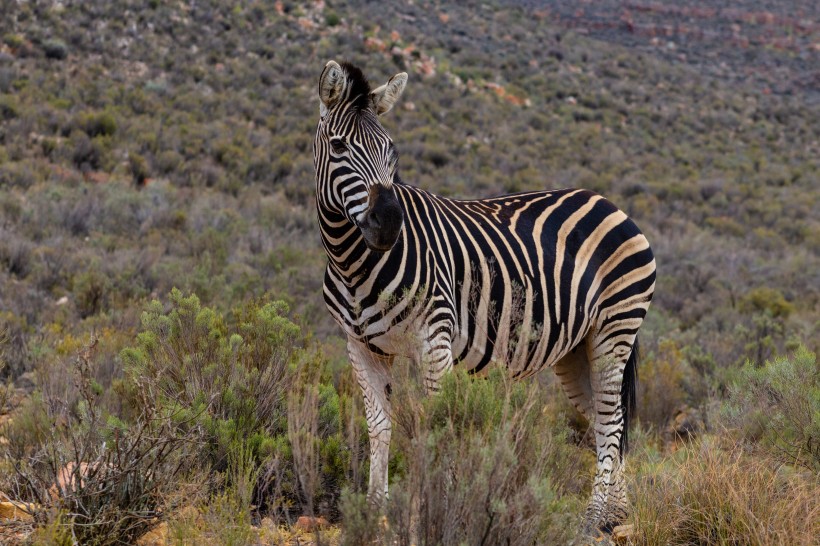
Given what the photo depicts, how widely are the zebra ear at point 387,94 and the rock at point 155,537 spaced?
253 centimetres

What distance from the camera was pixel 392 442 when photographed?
431 centimetres

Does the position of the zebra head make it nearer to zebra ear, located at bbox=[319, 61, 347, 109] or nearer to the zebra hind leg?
zebra ear, located at bbox=[319, 61, 347, 109]

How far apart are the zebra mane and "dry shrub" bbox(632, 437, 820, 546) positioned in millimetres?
2604

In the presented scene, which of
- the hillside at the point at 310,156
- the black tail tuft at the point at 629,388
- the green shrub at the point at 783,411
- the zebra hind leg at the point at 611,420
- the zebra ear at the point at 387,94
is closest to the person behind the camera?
the zebra ear at the point at 387,94

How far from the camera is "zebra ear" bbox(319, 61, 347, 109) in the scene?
3.76 metres

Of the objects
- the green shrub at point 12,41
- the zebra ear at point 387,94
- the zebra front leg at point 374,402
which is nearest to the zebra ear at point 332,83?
the zebra ear at point 387,94

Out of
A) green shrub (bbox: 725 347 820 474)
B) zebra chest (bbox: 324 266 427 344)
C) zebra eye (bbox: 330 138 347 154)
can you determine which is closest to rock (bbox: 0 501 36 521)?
zebra chest (bbox: 324 266 427 344)

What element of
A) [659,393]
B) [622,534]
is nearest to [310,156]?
[659,393]

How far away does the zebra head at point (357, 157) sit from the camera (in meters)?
3.36

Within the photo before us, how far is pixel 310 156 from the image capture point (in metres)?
19.2

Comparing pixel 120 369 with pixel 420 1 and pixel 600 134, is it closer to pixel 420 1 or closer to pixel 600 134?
pixel 600 134

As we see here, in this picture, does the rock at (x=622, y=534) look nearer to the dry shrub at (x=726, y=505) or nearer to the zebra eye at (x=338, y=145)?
the dry shrub at (x=726, y=505)

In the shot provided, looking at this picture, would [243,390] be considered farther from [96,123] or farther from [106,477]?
[96,123]

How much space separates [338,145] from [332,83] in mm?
392
